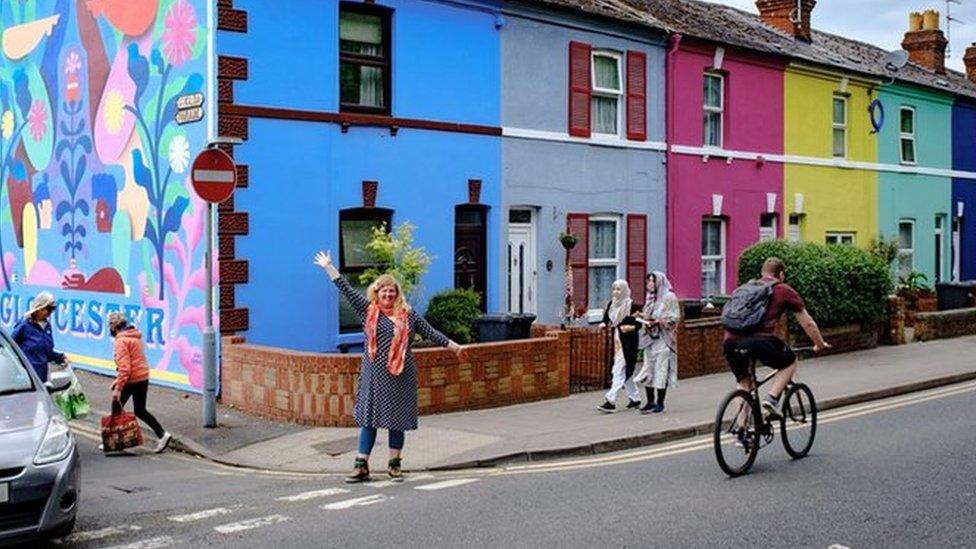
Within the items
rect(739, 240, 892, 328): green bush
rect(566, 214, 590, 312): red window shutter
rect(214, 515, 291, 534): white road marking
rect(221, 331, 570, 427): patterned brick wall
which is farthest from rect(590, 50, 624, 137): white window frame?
rect(214, 515, 291, 534): white road marking

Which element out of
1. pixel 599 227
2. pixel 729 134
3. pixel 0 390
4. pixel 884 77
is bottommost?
pixel 0 390

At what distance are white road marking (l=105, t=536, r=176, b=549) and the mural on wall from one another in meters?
7.32

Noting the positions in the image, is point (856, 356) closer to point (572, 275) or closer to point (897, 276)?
point (572, 275)

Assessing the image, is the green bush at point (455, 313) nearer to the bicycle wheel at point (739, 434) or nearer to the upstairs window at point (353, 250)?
the upstairs window at point (353, 250)

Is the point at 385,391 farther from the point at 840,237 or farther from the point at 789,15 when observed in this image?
the point at 789,15

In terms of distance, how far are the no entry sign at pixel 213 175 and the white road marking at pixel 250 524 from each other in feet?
15.9

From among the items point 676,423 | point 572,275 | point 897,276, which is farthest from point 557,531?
point 897,276

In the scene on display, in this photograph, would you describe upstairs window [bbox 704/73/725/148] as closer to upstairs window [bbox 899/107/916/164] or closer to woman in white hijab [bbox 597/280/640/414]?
upstairs window [bbox 899/107/916/164]

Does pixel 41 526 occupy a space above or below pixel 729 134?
below

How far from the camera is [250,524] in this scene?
8.00 metres

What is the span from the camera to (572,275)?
773 inches

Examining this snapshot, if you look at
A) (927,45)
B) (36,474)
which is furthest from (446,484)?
(927,45)

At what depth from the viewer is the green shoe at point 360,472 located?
9586 millimetres

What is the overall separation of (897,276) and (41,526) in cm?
2582
